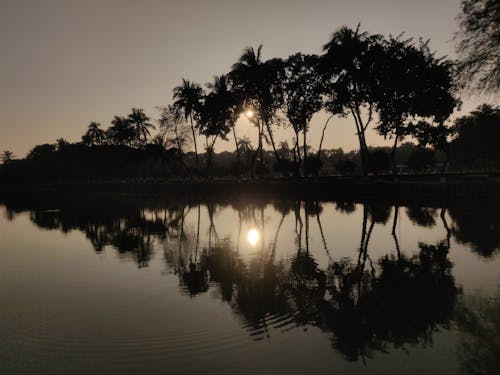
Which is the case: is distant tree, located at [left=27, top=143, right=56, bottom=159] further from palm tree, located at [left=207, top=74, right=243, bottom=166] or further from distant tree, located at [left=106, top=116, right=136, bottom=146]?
palm tree, located at [left=207, top=74, right=243, bottom=166]

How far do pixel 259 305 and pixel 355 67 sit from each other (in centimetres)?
3878

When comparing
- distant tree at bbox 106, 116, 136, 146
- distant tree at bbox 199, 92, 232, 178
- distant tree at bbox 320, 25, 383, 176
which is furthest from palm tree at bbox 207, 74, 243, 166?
distant tree at bbox 106, 116, 136, 146

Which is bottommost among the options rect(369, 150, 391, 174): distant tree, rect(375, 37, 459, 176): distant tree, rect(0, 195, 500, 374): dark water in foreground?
rect(0, 195, 500, 374): dark water in foreground

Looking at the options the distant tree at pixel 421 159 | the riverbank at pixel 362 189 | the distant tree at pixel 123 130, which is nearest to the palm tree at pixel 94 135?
the distant tree at pixel 123 130

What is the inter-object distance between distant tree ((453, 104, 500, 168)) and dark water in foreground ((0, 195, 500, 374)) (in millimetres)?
66809

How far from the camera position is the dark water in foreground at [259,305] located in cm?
617

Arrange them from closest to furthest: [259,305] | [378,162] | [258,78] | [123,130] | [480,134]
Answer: [259,305]
[258,78]
[378,162]
[480,134]
[123,130]

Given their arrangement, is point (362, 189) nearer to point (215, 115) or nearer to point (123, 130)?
point (215, 115)

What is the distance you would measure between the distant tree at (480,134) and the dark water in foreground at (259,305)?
2630 inches

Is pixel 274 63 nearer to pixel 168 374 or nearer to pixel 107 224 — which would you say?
pixel 107 224

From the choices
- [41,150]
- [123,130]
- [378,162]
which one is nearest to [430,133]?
[378,162]

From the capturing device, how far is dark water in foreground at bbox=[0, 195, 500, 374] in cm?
617

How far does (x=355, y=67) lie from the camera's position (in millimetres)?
41969

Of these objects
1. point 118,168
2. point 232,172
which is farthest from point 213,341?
point 118,168
